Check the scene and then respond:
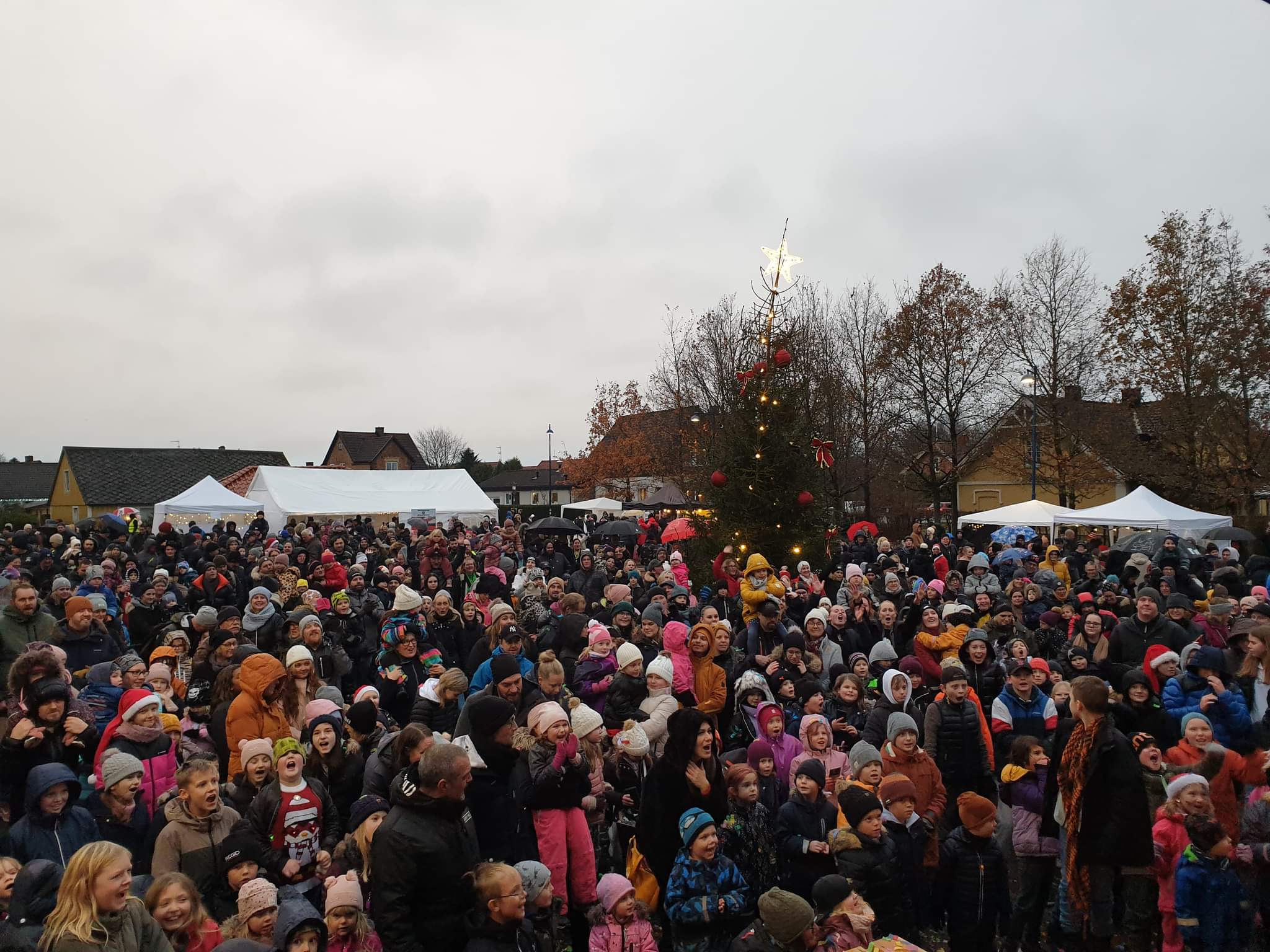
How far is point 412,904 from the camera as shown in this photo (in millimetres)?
3596

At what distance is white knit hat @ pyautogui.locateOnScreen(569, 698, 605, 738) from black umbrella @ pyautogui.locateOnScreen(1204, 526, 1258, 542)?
19.4 meters

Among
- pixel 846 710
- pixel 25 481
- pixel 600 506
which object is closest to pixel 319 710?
pixel 846 710

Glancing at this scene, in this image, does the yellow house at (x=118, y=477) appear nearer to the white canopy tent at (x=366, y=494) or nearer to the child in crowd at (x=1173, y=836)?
the white canopy tent at (x=366, y=494)

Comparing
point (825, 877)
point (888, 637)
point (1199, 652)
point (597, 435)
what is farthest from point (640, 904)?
point (597, 435)

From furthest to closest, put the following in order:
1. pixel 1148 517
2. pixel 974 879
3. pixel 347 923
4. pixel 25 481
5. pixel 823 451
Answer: pixel 25 481, pixel 1148 517, pixel 823 451, pixel 974 879, pixel 347 923

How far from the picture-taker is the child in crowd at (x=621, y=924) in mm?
3994

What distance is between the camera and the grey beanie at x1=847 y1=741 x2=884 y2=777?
16.7 feet

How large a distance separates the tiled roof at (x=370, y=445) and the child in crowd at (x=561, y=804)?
7684 cm

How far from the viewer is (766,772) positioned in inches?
200

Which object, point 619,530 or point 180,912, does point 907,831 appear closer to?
point 180,912

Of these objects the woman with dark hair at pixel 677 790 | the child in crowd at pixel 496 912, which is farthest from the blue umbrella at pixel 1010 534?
the child in crowd at pixel 496 912

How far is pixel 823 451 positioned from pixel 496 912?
959cm

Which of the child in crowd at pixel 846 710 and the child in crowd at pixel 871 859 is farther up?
the child in crowd at pixel 846 710

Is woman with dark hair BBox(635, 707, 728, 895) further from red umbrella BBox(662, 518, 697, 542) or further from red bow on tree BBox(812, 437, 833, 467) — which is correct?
red umbrella BBox(662, 518, 697, 542)
